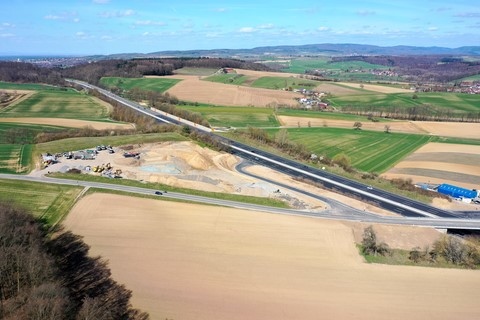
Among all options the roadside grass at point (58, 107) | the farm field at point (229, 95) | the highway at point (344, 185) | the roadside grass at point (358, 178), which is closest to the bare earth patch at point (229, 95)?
the farm field at point (229, 95)

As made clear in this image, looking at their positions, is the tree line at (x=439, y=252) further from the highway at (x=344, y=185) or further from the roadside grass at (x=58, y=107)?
the roadside grass at (x=58, y=107)

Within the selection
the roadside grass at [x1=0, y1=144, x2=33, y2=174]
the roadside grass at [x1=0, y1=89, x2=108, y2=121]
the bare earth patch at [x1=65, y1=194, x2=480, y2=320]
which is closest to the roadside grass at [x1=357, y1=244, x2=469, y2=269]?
the bare earth patch at [x1=65, y1=194, x2=480, y2=320]

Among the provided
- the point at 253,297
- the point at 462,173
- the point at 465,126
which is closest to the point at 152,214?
the point at 253,297

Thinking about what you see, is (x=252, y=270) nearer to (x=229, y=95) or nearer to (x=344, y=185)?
(x=344, y=185)

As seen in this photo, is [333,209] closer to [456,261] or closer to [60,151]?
[456,261]

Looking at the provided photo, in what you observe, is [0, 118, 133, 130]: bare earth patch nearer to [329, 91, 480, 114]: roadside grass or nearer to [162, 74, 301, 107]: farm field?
[162, 74, 301, 107]: farm field

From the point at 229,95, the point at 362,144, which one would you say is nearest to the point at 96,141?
the point at 362,144

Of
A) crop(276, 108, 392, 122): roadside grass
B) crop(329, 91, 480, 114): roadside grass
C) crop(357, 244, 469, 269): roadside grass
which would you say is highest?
crop(329, 91, 480, 114): roadside grass
